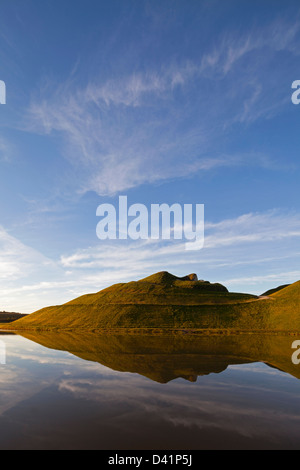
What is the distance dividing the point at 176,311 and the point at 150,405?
8337cm

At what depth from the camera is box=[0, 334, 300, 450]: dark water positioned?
12492 millimetres

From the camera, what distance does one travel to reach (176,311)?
98.2 meters

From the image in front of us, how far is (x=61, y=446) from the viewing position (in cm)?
1173

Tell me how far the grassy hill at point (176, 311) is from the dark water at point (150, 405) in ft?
190

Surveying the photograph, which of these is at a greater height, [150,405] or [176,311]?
[150,405]

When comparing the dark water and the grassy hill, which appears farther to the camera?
the grassy hill

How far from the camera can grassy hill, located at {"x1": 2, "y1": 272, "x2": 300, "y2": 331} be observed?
87062 mm

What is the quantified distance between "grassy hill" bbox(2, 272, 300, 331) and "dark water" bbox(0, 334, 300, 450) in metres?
57.8

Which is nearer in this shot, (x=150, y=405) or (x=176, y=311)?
(x=150, y=405)

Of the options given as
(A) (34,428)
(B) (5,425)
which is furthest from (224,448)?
(B) (5,425)

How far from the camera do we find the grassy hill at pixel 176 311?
8706 cm
